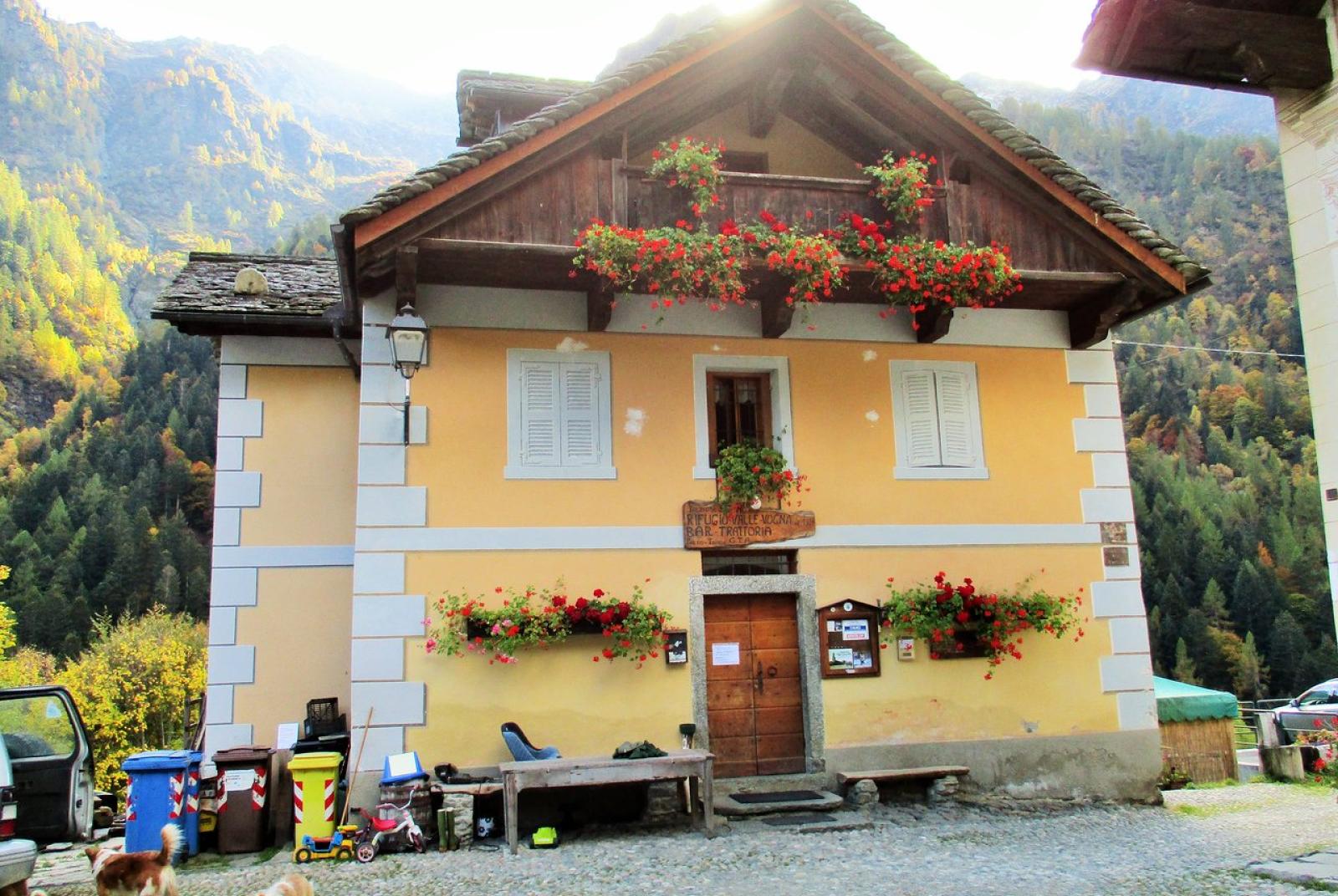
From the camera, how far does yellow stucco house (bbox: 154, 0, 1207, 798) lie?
10.9 m

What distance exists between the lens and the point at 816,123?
1282 cm

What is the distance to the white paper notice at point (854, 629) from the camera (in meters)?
11.6

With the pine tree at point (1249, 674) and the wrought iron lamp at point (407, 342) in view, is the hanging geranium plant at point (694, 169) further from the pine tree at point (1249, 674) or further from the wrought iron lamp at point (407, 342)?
the pine tree at point (1249, 674)

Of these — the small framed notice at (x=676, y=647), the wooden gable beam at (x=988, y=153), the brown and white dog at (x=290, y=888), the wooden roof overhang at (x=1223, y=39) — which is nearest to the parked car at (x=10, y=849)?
the brown and white dog at (x=290, y=888)

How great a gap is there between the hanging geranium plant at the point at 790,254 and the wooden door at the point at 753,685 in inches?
124

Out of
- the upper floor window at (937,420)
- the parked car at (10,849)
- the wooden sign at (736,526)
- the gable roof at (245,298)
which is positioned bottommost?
the parked car at (10,849)

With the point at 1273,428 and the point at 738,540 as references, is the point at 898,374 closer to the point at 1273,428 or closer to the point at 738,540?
the point at 738,540

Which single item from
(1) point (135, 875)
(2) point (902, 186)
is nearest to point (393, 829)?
(1) point (135, 875)

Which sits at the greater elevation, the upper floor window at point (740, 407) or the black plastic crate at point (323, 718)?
the upper floor window at point (740, 407)

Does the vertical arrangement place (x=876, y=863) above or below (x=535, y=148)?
below

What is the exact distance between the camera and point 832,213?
11.7m

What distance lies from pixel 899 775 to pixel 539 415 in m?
4.93

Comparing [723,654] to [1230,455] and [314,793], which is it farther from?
[1230,455]

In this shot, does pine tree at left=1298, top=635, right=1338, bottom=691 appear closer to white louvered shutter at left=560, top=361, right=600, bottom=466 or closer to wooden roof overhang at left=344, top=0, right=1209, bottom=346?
wooden roof overhang at left=344, top=0, right=1209, bottom=346
